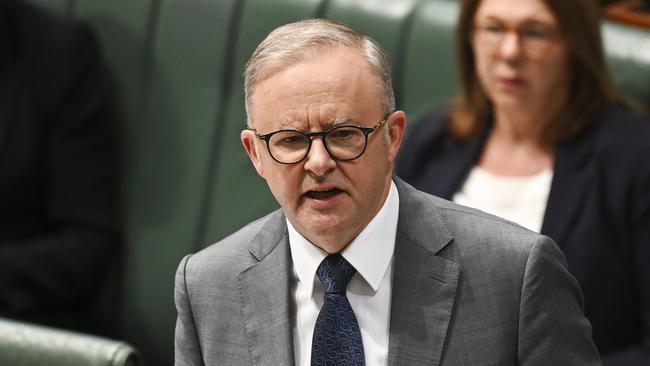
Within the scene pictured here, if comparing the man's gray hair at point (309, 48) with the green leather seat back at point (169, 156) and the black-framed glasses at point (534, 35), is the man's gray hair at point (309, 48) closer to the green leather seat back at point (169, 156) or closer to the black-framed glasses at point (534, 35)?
the black-framed glasses at point (534, 35)

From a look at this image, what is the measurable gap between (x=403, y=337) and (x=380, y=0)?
110 cm

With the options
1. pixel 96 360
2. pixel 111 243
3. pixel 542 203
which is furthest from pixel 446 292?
pixel 111 243

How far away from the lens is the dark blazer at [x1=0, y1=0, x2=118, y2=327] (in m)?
2.18

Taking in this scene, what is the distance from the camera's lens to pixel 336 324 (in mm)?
1189

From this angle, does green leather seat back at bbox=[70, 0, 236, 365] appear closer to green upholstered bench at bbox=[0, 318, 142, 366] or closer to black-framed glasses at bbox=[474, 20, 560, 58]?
black-framed glasses at bbox=[474, 20, 560, 58]

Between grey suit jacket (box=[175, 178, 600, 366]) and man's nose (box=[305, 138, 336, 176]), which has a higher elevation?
man's nose (box=[305, 138, 336, 176])

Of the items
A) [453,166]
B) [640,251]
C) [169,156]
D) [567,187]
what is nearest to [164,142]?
[169,156]

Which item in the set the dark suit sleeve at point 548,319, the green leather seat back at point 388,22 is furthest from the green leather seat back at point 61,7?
the dark suit sleeve at point 548,319

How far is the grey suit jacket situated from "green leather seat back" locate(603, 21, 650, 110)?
32.8 inches

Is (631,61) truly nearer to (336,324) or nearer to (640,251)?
(640,251)

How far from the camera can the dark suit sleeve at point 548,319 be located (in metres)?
1.14

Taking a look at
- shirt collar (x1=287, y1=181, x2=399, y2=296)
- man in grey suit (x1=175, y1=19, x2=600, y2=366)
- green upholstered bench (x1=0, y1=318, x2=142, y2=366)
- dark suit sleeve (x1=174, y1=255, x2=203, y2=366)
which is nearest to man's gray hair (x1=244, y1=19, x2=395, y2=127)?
man in grey suit (x1=175, y1=19, x2=600, y2=366)

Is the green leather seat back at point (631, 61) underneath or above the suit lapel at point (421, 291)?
above

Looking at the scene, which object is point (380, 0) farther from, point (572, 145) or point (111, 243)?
point (111, 243)
